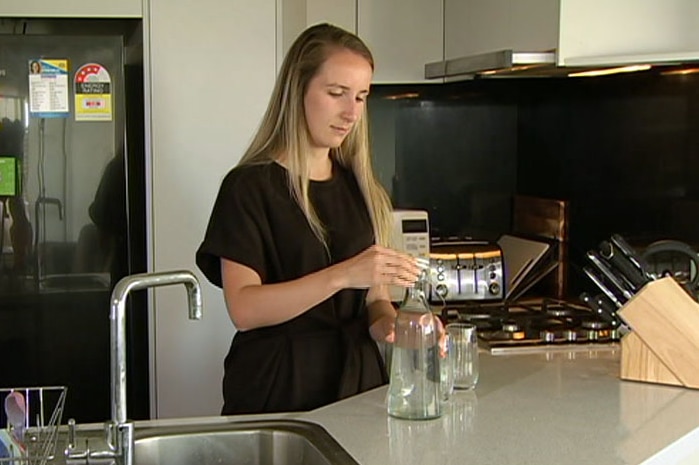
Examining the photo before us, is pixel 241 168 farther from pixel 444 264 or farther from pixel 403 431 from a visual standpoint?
pixel 444 264

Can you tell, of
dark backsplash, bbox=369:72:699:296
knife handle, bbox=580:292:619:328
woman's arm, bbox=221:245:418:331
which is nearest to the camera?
woman's arm, bbox=221:245:418:331

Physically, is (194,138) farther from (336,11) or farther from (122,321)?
(122,321)

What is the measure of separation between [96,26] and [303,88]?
1155 mm

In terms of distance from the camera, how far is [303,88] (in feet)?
6.15

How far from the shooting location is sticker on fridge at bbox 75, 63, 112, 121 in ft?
8.99

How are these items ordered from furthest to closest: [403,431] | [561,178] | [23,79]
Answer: [561,178]
[23,79]
[403,431]

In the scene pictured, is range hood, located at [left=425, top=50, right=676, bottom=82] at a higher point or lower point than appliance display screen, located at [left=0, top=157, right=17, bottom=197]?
higher

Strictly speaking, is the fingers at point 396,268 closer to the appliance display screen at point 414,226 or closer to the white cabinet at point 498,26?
the white cabinet at point 498,26

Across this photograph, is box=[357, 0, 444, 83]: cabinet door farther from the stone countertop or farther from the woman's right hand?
the woman's right hand

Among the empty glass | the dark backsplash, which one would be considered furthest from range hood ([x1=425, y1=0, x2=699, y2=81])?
the empty glass

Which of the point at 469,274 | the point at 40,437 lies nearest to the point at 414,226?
the point at 469,274

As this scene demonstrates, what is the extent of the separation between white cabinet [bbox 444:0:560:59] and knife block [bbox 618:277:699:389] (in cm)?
75

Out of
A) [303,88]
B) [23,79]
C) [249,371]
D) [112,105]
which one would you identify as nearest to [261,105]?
[112,105]

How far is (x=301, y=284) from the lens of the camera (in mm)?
1722
